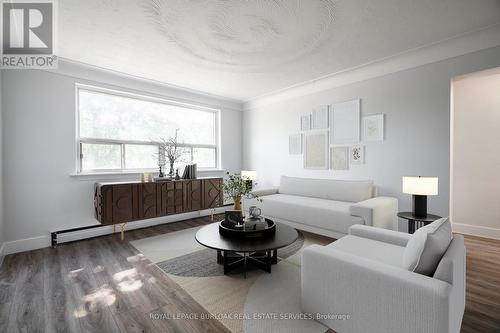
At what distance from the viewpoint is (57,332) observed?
1.57m

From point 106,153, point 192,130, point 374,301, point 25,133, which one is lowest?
point 374,301

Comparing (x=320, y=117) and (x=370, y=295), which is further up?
(x=320, y=117)

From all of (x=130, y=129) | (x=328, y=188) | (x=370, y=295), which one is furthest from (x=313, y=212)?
(x=130, y=129)

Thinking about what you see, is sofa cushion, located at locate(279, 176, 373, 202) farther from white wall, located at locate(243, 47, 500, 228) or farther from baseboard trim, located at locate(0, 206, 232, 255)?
baseboard trim, located at locate(0, 206, 232, 255)

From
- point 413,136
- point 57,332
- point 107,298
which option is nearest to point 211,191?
point 107,298

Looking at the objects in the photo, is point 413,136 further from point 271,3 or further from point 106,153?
point 106,153

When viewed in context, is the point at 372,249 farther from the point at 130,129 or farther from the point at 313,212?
the point at 130,129

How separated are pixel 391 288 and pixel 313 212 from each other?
2.04 m

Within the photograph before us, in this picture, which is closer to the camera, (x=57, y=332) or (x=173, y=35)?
(x=57, y=332)

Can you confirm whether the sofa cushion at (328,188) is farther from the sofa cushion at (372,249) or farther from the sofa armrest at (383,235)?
the sofa cushion at (372,249)

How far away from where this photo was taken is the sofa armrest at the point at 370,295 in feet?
3.79

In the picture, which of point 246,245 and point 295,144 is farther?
point 295,144

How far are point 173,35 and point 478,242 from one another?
4.74m

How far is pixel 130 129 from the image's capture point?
4000 millimetres
